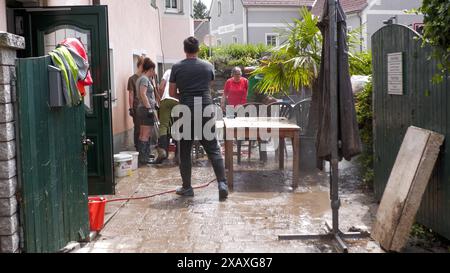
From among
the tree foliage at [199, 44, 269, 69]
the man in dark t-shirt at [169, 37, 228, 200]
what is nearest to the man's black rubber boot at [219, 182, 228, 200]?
the man in dark t-shirt at [169, 37, 228, 200]

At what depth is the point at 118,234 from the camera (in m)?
5.96

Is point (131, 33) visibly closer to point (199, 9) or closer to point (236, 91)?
point (236, 91)

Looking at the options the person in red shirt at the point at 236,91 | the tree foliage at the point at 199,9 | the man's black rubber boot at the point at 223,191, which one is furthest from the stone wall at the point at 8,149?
the tree foliage at the point at 199,9

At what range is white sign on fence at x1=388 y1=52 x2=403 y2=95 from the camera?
20.1ft

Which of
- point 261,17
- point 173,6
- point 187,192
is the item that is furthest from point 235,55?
point 187,192

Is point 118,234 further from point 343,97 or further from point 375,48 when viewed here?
point 375,48

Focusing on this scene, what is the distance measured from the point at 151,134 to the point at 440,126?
6395 mm

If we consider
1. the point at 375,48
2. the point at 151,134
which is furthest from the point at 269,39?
the point at 375,48

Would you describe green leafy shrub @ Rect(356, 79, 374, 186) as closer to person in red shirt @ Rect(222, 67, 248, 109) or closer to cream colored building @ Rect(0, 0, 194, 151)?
cream colored building @ Rect(0, 0, 194, 151)

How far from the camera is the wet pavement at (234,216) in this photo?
217 inches

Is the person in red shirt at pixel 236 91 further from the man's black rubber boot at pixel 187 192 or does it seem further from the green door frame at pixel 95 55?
the green door frame at pixel 95 55

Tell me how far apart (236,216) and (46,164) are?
268cm

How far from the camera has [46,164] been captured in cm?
458

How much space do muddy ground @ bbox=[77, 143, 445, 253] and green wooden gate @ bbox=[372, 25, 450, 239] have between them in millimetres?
428
